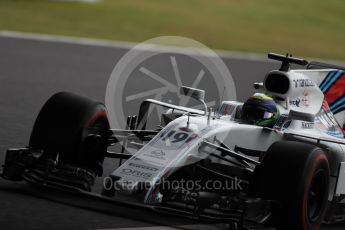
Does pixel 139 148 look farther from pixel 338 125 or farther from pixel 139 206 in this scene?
pixel 338 125

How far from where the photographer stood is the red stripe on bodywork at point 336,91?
8109 millimetres

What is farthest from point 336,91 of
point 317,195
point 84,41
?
point 84,41

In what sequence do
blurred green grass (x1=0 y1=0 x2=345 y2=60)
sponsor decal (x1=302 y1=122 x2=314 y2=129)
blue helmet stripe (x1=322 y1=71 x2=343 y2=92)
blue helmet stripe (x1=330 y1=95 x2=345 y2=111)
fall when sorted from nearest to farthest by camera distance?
sponsor decal (x1=302 y1=122 x2=314 y2=129) < blue helmet stripe (x1=322 y1=71 x2=343 y2=92) < blue helmet stripe (x1=330 y1=95 x2=345 y2=111) < blurred green grass (x1=0 y1=0 x2=345 y2=60)

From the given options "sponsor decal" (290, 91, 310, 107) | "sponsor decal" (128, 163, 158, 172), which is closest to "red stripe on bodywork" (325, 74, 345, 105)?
"sponsor decal" (290, 91, 310, 107)

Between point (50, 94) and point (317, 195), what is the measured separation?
6836 mm

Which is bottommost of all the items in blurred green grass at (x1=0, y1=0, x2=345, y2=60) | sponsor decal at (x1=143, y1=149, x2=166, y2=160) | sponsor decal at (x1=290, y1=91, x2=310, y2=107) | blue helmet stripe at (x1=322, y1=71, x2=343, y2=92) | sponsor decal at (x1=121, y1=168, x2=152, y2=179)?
sponsor decal at (x1=121, y1=168, x2=152, y2=179)

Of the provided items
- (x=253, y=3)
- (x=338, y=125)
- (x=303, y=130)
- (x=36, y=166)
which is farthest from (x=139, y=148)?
(x=253, y=3)

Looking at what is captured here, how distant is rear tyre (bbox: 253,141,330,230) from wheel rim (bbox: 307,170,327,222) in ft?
0.32

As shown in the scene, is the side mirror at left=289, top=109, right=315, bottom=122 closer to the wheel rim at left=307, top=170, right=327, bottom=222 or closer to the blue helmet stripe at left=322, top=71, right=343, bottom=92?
the wheel rim at left=307, top=170, right=327, bottom=222

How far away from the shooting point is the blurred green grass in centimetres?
1973

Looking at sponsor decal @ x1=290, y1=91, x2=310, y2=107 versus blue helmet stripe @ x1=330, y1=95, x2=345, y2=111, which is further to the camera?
blue helmet stripe @ x1=330, y1=95, x2=345, y2=111

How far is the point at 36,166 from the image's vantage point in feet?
21.5

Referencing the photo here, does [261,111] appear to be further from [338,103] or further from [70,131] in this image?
[338,103]

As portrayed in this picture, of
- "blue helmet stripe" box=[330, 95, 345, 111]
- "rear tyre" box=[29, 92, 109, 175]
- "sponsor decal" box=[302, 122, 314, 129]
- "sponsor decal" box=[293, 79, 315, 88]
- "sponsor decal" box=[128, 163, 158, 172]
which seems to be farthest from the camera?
"blue helmet stripe" box=[330, 95, 345, 111]
